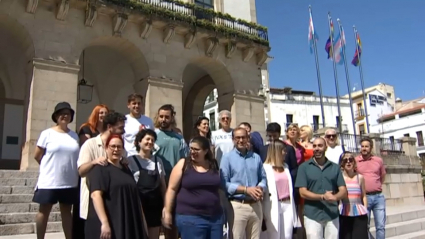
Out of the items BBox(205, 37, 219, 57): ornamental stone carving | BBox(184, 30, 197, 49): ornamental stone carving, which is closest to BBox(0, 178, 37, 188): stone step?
BBox(184, 30, 197, 49): ornamental stone carving

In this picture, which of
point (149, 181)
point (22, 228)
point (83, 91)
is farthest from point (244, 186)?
point (83, 91)

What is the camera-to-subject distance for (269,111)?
42031mm

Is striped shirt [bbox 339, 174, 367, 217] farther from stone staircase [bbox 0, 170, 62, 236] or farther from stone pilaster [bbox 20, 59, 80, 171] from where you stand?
stone pilaster [bbox 20, 59, 80, 171]

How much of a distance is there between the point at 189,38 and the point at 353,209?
32.4ft

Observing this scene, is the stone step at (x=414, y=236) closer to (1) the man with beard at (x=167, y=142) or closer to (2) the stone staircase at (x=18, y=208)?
(1) the man with beard at (x=167, y=142)

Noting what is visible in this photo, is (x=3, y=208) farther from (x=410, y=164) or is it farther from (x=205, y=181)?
(x=410, y=164)

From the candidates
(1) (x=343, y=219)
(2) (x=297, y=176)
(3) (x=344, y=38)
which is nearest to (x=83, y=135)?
(2) (x=297, y=176)

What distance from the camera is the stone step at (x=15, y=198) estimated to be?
6.90 m

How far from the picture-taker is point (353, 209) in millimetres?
5289

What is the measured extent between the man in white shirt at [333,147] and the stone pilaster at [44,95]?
7667mm

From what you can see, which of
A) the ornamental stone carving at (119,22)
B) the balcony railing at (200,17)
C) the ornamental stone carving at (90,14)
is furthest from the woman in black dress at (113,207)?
the balcony railing at (200,17)

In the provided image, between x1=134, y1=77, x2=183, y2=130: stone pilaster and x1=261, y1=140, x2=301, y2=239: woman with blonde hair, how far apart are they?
8016 millimetres

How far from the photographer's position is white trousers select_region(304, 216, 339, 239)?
487 centimetres

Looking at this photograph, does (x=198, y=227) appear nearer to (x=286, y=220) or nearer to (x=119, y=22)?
(x=286, y=220)
